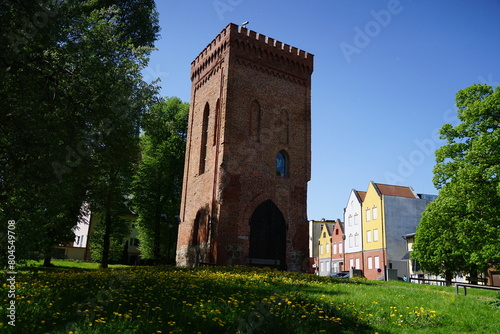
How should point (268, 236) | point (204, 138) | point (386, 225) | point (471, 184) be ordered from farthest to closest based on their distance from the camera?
1. point (386, 225)
2. point (204, 138)
3. point (268, 236)
4. point (471, 184)

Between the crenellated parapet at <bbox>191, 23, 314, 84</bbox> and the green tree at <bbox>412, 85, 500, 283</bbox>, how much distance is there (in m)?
9.57

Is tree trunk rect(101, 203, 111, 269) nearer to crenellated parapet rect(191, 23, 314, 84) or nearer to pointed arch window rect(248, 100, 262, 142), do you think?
crenellated parapet rect(191, 23, 314, 84)

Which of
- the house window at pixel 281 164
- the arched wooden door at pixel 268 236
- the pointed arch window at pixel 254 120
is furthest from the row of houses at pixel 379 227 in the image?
the pointed arch window at pixel 254 120

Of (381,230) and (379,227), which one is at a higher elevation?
(379,227)

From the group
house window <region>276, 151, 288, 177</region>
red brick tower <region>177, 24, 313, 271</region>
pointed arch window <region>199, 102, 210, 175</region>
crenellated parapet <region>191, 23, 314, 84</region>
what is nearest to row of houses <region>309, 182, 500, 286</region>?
red brick tower <region>177, 24, 313, 271</region>

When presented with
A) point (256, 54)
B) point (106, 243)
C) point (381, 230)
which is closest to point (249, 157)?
point (256, 54)

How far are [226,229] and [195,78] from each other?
1178 cm

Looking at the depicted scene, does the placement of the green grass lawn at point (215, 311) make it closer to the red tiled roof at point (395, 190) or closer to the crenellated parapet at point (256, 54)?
the crenellated parapet at point (256, 54)

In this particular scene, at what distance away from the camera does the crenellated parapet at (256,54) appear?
23625 millimetres

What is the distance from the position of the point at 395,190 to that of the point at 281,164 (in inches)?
1092

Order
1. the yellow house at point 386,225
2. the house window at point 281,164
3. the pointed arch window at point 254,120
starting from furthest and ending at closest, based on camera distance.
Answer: the yellow house at point 386,225 → the house window at point 281,164 → the pointed arch window at point 254,120

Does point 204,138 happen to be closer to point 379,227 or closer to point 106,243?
point 106,243

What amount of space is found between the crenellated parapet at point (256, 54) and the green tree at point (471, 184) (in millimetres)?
9572

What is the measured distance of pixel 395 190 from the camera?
47125mm
